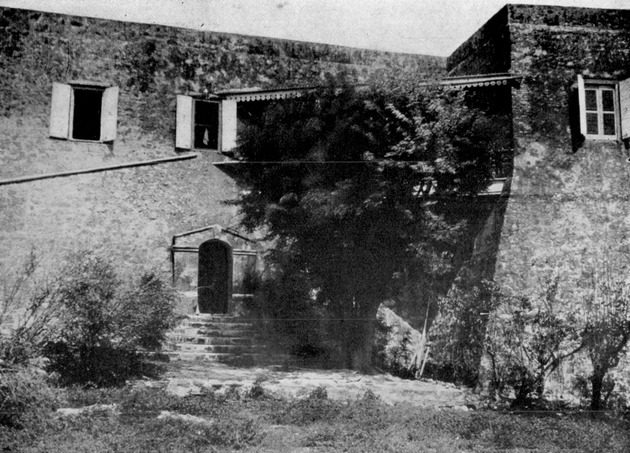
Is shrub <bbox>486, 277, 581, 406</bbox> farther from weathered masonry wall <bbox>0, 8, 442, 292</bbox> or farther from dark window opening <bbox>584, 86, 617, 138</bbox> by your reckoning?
weathered masonry wall <bbox>0, 8, 442, 292</bbox>

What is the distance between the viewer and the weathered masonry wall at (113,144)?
12.0 meters

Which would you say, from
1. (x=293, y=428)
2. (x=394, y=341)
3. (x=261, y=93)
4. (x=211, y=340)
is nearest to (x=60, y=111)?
(x=261, y=93)

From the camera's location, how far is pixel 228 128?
13.5 m

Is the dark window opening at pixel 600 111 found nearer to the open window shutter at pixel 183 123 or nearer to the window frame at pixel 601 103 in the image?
the window frame at pixel 601 103

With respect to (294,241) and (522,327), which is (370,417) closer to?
(522,327)

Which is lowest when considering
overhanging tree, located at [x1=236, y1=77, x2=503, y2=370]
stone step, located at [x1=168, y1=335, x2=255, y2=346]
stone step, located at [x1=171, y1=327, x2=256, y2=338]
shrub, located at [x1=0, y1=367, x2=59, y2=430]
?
shrub, located at [x1=0, y1=367, x2=59, y2=430]

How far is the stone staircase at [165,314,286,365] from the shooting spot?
36.5 feet

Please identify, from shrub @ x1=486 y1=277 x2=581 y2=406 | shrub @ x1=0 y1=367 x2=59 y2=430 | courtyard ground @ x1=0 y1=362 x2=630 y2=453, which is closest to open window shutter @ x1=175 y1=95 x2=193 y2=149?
courtyard ground @ x1=0 y1=362 x2=630 y2=453

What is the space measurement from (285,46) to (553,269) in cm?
760

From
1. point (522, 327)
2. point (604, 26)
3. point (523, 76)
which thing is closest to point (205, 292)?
point (522, 327)

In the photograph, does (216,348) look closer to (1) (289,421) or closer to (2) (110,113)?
(1) (289,421)

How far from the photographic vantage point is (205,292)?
14.1 m

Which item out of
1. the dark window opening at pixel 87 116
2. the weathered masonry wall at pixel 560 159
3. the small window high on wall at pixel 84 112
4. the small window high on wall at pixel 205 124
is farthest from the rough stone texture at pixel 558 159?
the dark window opening at pixel 87 116

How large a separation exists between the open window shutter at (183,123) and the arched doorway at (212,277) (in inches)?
85.4
